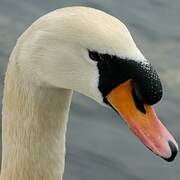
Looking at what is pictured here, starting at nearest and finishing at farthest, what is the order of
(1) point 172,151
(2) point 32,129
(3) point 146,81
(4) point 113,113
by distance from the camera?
1. (3) point 146,81
2. (1) point 172,151
3. (2) point 32,129
4. (4) point 113,113

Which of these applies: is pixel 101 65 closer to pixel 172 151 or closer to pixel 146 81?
pixel 146 81

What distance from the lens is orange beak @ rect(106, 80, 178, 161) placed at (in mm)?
3443

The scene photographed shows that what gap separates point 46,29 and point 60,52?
111 millimetres

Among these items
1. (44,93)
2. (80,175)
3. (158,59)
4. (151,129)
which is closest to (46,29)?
(44,93)

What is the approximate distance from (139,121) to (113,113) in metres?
3.23

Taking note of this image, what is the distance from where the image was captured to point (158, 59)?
7.29 m

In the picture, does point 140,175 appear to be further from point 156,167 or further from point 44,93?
point 44,93

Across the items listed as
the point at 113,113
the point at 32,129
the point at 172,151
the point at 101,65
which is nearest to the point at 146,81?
the point at 101,65

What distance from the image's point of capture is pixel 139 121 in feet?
11.4

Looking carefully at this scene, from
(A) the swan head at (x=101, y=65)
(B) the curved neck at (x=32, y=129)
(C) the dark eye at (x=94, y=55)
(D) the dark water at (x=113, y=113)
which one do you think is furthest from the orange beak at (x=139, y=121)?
(D) the dark water at (x=113, y=113)

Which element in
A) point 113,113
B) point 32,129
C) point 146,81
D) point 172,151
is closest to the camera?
point 146,81

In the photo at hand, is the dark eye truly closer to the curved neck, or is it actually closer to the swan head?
the swan head

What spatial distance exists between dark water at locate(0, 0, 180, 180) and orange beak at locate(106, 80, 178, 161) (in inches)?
112

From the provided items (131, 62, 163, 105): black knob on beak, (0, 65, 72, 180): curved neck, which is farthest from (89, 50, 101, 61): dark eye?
(0, 65, 72, 180): curved neck
